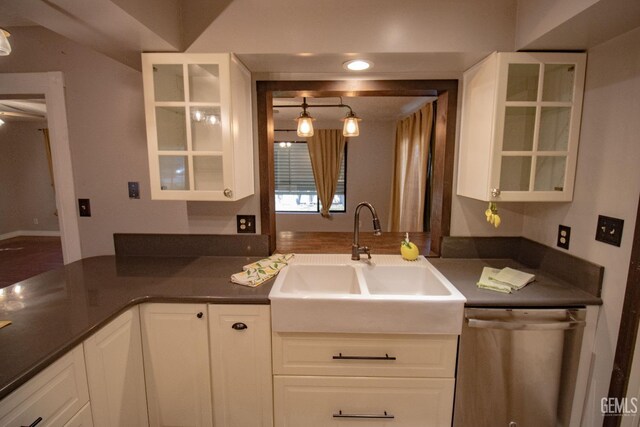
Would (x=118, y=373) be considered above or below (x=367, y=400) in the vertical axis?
above

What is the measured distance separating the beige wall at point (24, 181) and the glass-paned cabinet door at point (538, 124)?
7.84 metres

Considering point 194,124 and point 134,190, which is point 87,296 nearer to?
point 134,190

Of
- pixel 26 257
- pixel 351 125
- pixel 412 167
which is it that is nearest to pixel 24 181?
pixel 26 257

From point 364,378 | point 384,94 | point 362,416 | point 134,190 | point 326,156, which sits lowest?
point 362,416

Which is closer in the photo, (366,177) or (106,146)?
(106,146)

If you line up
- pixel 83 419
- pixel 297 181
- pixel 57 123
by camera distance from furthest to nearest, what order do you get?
pixel 297 181 < pixel 57 123 < pixel 83 419

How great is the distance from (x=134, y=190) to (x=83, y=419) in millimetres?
1205

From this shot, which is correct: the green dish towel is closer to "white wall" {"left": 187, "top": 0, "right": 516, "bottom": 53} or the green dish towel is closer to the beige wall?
"white wall" {"left": 187, "top": 0, "right": 516, "bottom": 53}

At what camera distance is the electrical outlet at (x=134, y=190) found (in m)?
1.79

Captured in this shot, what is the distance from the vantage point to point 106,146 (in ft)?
5.76

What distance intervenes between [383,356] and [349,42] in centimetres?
144

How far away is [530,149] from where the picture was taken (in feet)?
4.76

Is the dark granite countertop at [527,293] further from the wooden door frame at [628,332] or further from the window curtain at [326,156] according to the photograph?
the window curtain at [326,156]

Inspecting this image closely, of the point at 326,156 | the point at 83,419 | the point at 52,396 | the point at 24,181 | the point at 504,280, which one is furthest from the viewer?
the point at 24,181
